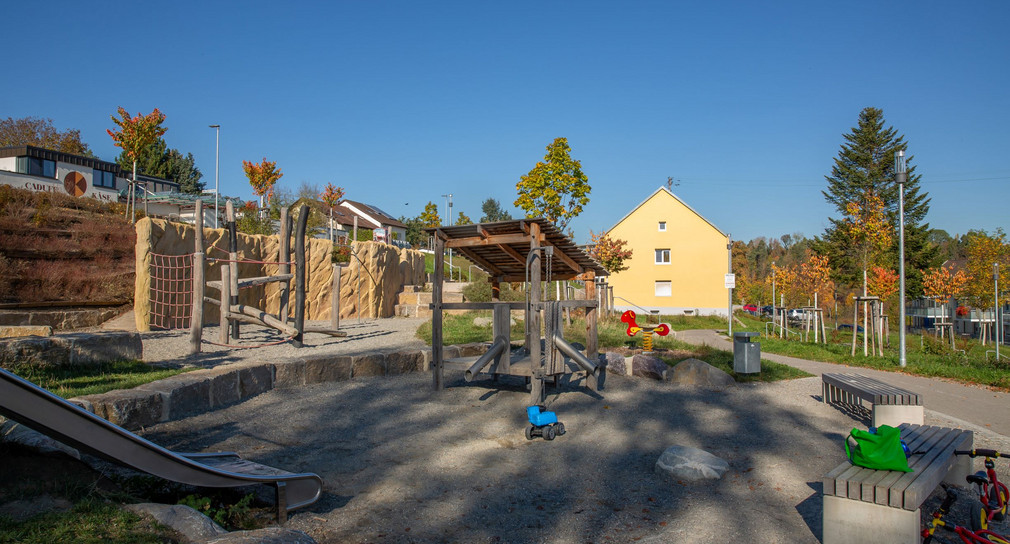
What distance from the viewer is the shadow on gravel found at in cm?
407

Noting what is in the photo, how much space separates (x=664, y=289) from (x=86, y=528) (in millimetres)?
38399

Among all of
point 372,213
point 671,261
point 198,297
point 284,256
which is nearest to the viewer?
point 198,297

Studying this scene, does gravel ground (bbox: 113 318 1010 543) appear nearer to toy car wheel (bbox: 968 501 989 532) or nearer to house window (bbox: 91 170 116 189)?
toy car wheel (bbox: 968 501 989 532)

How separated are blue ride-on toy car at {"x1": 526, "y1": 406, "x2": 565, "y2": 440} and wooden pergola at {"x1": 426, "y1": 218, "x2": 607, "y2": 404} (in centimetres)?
107

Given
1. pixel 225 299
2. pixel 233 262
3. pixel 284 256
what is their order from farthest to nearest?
pixel 284 256 < pixel 233 262 < pixel 225 299

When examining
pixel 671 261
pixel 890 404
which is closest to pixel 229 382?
pixel 890 404

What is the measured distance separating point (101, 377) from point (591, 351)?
6448 millimetres

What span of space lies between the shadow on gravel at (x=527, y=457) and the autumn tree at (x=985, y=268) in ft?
67.1

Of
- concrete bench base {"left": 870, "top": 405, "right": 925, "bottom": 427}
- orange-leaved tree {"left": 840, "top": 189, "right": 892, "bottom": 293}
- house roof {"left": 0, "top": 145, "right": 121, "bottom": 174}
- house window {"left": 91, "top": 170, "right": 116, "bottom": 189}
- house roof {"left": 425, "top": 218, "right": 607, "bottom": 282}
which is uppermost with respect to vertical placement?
house roof {"left": 0, "top": 145, "right": 121, "bottom": 174}

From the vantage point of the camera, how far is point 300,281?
38.6 ft

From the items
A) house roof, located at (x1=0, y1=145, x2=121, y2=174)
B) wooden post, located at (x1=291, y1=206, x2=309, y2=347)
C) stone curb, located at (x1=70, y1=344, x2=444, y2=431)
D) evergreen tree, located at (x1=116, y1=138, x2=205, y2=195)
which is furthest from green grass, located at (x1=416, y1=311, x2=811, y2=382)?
evergreen tree, located at (x1=116, y1=138, x2=205, y2=195)

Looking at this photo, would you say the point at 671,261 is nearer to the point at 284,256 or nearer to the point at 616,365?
the point at 616,365

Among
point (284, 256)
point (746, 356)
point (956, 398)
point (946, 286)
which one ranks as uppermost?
point (284, 256)

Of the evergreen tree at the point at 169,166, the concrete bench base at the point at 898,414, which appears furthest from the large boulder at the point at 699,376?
the evergreen tree at the point at 169,166
